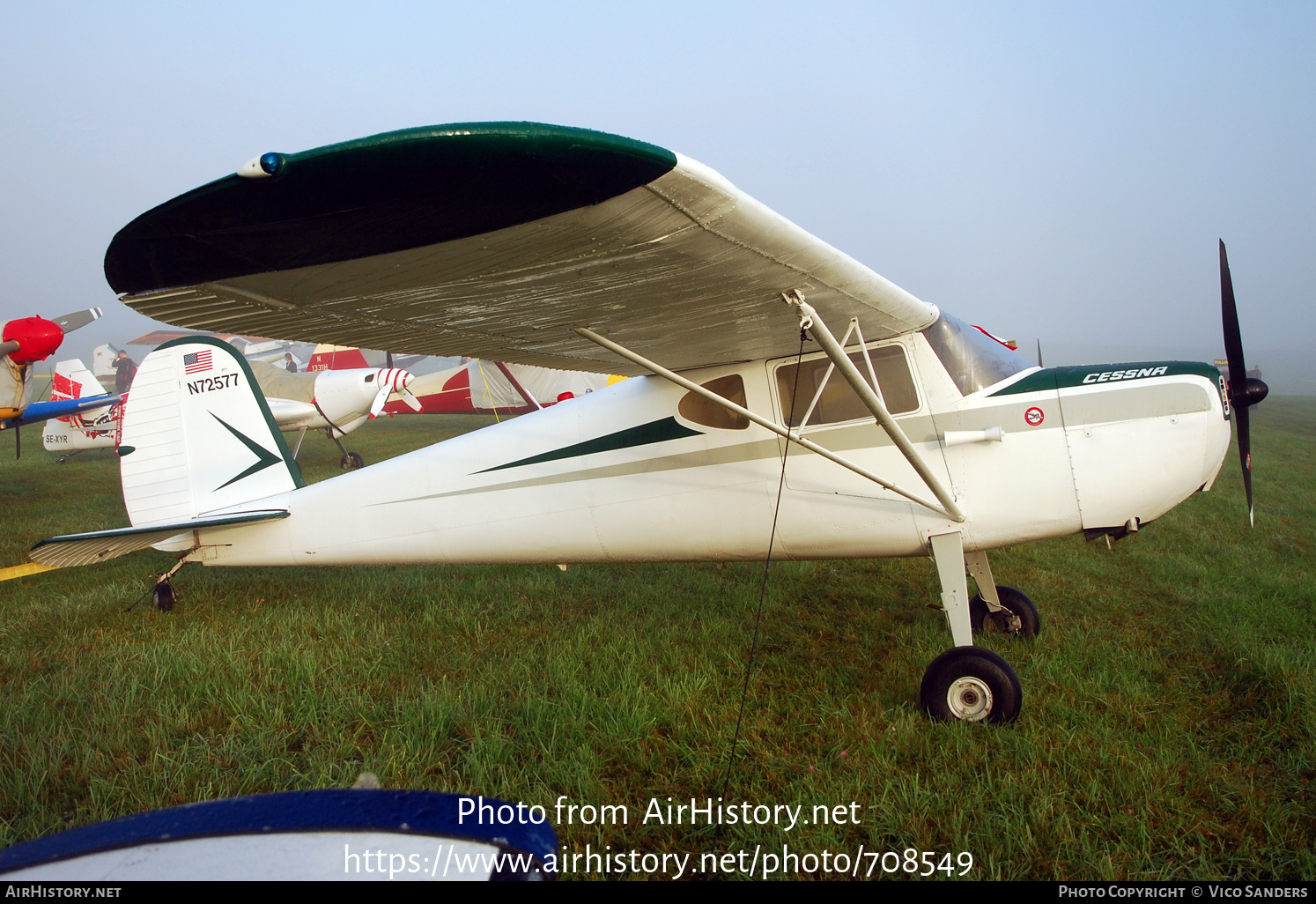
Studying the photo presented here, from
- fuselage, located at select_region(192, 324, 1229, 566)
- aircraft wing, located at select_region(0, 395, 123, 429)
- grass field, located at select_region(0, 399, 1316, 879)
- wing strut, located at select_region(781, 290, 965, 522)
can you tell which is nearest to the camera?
grass field, located at select_region(0, 399, 1316, 879)

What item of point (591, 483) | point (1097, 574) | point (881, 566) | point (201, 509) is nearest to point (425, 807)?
point (591, 483)

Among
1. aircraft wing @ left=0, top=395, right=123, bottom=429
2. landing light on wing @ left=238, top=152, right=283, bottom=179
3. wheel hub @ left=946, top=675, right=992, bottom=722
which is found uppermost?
landing light on wing @ left=238, top=152, right=283, bottom=179

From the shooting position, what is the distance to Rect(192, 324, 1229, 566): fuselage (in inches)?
136

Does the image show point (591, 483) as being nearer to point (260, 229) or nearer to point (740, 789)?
point (740, 789)

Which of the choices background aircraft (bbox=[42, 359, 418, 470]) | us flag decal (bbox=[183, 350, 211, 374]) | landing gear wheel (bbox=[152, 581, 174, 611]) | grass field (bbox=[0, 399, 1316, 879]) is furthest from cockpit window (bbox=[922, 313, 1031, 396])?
background aircraft (bbox=[42, 359, 418, 470])

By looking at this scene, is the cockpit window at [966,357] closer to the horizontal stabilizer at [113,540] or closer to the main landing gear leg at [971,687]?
the main landing gear leg at [971,687]

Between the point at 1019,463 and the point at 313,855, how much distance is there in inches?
139

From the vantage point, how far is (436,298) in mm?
2654

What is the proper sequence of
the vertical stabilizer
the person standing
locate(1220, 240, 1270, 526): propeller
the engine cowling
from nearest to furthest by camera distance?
1. locate(1220, 240, 1270, 526): propeller
2. the vertical stabilizer
3. the engine cowling
4. the person standing

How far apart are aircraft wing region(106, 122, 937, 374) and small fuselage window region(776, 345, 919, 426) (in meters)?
0.36

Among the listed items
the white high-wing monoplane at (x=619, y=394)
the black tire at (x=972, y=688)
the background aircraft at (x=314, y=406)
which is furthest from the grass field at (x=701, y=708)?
the background aircraft at (x=314, y=406)

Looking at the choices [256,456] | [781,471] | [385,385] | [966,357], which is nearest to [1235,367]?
[966,357]

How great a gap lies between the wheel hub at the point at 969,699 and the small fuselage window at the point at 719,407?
1.75 metres

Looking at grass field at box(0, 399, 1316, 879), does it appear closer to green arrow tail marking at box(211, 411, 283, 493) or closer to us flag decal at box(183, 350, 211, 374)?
green arrow tail marking at box(211, 411, 283, 493)
